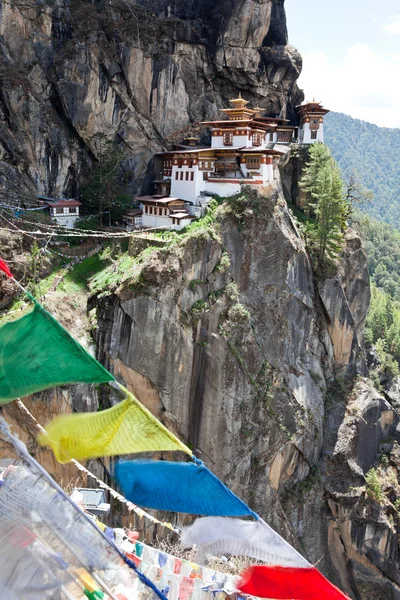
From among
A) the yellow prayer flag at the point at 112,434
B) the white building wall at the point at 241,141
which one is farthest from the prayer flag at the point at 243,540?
the white building wall at the point at 241,141

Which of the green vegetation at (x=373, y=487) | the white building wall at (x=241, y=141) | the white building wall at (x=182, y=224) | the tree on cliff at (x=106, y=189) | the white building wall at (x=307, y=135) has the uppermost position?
the white building wall at (x=307, y=135)

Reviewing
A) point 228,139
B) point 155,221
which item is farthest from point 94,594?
point 228,139

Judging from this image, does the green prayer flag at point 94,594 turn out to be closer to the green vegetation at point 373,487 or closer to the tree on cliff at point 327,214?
the green vegetation at point 373,487

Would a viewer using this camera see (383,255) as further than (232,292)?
Yes

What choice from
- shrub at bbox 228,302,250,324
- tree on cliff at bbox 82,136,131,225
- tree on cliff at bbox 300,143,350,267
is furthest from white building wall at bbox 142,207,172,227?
tree on cliff at bbox 300,143,350,267

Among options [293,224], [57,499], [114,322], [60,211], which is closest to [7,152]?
[60,211]

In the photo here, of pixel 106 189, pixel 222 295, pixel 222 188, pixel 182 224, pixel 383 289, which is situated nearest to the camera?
pixel 222 295

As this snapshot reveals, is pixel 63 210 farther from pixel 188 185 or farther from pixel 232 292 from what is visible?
pixel 232 292
